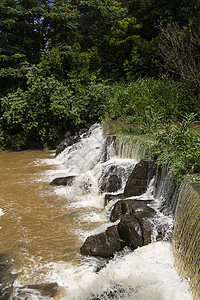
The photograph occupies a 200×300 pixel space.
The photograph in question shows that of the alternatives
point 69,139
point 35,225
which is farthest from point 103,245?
point 69,139

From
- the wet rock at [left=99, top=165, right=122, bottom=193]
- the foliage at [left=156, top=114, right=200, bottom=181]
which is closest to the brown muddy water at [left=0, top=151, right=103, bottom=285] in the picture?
the wet rock at [left=99, top=165, right=122, bottom=193]

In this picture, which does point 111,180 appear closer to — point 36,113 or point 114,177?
point 114,177

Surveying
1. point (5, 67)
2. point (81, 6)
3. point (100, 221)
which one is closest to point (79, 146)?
point (100, 221)

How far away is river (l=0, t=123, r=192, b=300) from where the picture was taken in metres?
3.77

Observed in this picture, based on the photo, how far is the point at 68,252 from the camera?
4820 mm

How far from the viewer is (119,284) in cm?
387

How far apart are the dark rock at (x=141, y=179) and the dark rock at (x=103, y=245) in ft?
5.23

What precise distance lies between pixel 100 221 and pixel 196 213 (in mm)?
2705

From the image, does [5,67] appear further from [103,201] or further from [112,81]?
[103,201]

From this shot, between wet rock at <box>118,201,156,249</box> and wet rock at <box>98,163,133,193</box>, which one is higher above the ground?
wet rock at <box>98,163,133,193</box>

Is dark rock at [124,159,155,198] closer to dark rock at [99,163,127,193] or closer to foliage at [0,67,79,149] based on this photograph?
dark rock at [99,163,127,193]

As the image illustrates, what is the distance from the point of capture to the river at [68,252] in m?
3.77

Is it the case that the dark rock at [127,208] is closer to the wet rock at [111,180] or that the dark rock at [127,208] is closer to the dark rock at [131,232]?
the dark rock at [131,232]

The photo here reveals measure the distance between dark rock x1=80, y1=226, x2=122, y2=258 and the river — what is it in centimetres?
13
